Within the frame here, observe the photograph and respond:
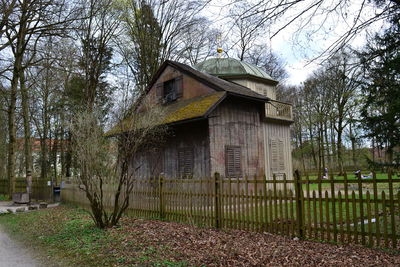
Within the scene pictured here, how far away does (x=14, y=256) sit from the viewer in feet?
23.5

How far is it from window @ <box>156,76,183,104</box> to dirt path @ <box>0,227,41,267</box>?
11751 millimetres

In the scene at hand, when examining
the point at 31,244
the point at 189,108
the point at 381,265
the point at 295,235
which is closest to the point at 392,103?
the point at 295,235

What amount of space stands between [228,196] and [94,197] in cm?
361

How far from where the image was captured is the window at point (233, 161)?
15445 mm

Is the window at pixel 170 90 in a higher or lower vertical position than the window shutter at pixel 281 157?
higher

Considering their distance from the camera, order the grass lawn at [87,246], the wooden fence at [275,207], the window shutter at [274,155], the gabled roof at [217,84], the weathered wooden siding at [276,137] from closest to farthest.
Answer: the grass lawn at [87,246]
the wooden fence at [275,207]
the gabled roof at [217,84]
the weathered wooden siding at [276,137]
the window shutter at [274,155]

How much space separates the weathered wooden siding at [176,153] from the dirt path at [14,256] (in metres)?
6.54

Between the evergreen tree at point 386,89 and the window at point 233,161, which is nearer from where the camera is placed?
the evergreen tree at point 386,89

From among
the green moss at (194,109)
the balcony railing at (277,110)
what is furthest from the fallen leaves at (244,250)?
the balcony railing at (277,110)

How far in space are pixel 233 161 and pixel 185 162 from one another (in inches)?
92.3

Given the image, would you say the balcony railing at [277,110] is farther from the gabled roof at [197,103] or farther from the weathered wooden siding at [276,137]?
the gabled roof at [197,103]

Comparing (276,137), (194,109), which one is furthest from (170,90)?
(276,137)

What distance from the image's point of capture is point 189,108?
51.7 ft

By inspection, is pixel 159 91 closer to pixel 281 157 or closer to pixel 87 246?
pixel 281 157
